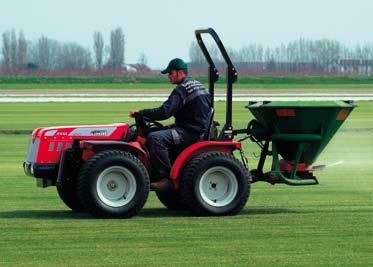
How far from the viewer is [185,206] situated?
537 inches

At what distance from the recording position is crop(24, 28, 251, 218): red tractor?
13062 mm

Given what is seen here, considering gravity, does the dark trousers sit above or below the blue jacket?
below

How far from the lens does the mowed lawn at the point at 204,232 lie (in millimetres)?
10367

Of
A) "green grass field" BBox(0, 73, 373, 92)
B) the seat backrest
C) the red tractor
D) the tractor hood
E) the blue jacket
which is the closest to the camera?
the red tractor

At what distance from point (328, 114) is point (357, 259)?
383 cm

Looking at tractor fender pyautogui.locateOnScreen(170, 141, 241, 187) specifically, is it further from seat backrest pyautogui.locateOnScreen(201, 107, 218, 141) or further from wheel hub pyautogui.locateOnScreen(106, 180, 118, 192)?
wheel hub pyautogui.locateOnScreen(106, 180, 118, 192)

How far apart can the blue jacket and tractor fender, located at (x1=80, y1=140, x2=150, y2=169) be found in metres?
0.39

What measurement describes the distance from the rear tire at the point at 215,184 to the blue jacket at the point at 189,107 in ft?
1.21

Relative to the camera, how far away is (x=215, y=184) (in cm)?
1350

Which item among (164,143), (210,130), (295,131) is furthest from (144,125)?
(295,131)

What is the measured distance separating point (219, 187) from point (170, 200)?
105 centimetres

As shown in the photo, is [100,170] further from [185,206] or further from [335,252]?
[335,252]

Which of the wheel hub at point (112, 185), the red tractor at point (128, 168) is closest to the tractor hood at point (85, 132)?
the red tractor at point (128, 168)

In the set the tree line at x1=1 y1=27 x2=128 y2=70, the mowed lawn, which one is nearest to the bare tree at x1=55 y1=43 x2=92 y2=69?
the tree line at x1=1 y1=27 x2=128 y2=70
